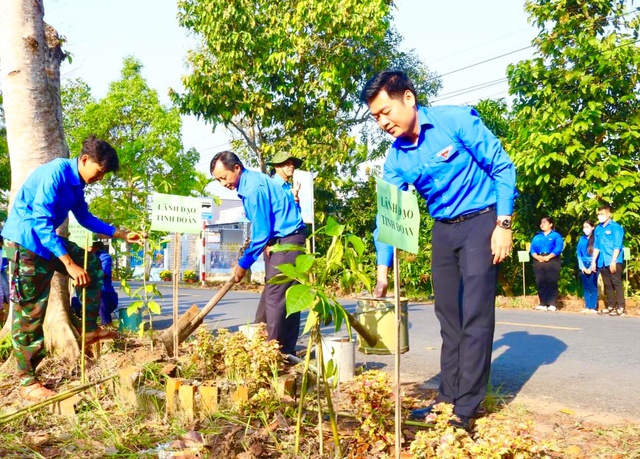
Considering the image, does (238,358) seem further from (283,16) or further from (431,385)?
(283,16)

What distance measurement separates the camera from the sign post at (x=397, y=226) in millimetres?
2330

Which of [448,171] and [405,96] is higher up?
[405,96]

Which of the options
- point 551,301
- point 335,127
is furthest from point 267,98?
point 551,301

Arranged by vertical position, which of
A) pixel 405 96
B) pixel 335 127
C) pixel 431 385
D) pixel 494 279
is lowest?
pixel 431 385

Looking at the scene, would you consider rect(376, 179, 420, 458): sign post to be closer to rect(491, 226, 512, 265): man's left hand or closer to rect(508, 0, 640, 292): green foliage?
rect(491, 226, 512, 265): man's left hand

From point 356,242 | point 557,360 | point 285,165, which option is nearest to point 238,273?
point 356,242

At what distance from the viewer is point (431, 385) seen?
4.82 m

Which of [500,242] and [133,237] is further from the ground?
[133,237]

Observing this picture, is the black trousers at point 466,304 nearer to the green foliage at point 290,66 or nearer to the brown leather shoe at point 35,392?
the brown leather shoe at point 35,392

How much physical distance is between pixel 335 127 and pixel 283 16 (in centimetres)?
300

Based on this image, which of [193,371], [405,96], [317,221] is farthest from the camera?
[317,221]

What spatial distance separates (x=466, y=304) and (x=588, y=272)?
29.9 ft

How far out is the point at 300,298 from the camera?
235 cm

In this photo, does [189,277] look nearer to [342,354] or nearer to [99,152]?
[342,354]
